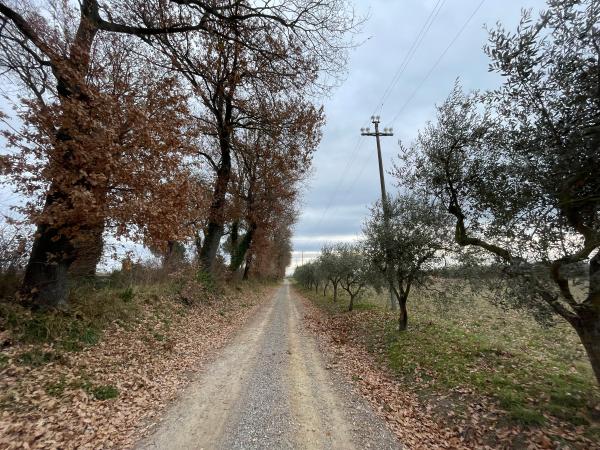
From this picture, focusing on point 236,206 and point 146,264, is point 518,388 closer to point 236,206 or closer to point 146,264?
point 146,264

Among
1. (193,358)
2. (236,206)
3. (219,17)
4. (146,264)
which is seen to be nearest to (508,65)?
(219,17)

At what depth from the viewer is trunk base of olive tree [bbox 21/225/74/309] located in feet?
23.9

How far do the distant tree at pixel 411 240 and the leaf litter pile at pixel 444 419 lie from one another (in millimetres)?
3599

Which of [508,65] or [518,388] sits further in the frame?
[518,388]

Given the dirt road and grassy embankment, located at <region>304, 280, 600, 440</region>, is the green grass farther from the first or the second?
grassy embankment, located at <region>304, 280, 600, 440</region>

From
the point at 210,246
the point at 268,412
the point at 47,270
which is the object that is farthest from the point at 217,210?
the point at 268,412

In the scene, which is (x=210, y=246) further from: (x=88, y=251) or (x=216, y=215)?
(x=88, y=251)

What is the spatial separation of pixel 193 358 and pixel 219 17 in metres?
9.68

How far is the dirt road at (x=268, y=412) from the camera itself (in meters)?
4.59

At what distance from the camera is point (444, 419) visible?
5535 millimetres

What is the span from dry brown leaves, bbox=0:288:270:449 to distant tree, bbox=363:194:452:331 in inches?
288

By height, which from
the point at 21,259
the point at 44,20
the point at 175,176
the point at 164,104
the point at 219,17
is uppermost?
the point at 219,17

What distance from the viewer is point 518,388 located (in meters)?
6.18

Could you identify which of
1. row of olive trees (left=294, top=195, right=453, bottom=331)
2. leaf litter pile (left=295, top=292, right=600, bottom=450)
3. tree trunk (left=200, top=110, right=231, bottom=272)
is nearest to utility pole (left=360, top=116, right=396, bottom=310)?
row of olive trees (left=294, top=195, right=453, bottom=331)
